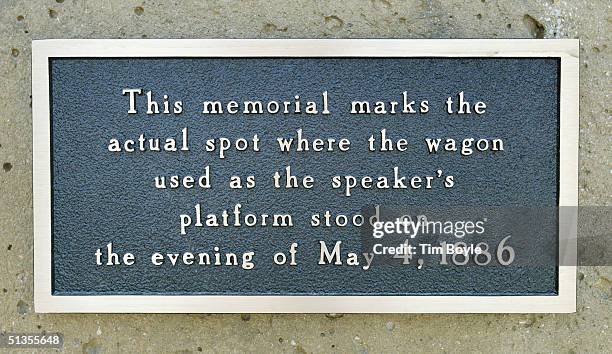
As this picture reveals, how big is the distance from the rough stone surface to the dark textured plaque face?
164mm

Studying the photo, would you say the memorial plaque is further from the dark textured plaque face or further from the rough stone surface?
the rough stone surface

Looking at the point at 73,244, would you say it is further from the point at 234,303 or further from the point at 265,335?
the point at 265,335

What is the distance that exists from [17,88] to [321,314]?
1430 mm

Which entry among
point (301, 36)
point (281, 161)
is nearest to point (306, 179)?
point (281, 161)

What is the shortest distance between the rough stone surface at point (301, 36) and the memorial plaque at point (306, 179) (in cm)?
13

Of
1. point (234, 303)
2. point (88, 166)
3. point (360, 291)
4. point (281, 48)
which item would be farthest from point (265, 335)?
point (281, 48)

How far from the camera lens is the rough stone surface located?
2.22 metres

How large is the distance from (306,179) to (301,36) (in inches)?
21.3

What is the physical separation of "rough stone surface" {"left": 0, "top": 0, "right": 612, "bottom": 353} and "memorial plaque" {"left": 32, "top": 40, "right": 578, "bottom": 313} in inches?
5.3

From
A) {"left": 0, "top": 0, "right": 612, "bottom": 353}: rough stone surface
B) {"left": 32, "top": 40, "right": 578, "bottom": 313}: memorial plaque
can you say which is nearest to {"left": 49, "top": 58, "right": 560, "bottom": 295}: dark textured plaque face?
A: {"left": 32, "top": 40, "right": 578, "bottom": 313}: memorial plaque

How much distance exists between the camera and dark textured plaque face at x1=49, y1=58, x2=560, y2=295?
2.13 meters

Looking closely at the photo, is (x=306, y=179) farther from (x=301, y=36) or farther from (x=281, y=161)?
(x=301, y=36)

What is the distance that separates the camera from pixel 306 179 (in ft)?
7.00

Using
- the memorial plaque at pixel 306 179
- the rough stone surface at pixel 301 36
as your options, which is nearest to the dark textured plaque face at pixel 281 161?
the memorial plaque at pixel 306 179
